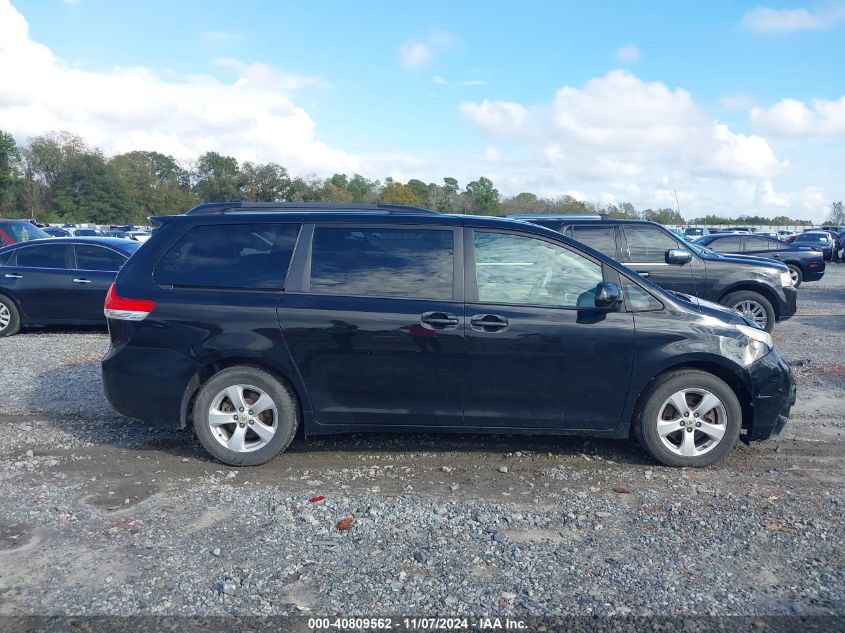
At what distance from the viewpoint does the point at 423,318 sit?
503 centimetres

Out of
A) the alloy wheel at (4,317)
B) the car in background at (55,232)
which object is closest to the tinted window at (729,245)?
the alloy wheel at (4,317)

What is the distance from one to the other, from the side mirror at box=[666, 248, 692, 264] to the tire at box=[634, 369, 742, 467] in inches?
216

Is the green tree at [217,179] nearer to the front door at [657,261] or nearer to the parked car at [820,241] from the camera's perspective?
the parked car at [820,241]

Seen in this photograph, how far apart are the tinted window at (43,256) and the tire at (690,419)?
9.45 metres

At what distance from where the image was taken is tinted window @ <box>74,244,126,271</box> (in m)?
11.0

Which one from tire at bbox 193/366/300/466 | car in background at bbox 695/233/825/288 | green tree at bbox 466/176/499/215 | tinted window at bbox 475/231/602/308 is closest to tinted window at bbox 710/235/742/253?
car in background at bbox 695/233/825/288

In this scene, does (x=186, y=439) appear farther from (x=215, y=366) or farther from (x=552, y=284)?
(x=552, y=284)

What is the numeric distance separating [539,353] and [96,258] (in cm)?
856

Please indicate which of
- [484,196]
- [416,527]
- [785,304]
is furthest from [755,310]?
[484,196]

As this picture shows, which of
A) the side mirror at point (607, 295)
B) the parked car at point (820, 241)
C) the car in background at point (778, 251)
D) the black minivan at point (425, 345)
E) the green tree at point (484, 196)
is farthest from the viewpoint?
the parked car at point (820, 241)

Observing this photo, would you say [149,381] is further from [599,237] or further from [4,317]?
[4,317]

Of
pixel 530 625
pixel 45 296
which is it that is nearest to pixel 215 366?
pixel 530 625

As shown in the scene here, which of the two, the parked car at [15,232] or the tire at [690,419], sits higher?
the parked car at [15,232]

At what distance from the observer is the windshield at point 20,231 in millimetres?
16844
